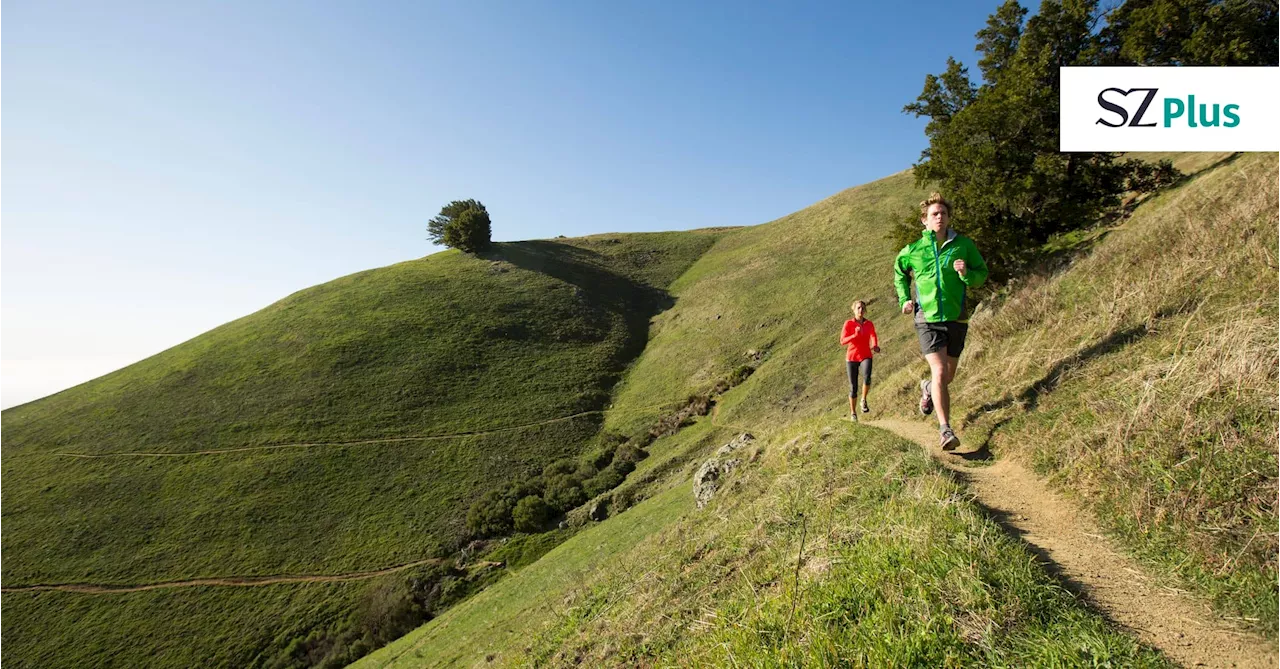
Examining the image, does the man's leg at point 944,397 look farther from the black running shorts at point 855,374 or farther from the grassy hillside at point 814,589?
the black running shorts at point 855,374

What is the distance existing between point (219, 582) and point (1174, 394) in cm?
3876

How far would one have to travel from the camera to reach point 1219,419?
4.96m

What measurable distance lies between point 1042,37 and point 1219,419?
78.0ft

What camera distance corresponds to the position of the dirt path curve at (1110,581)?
341 centimetres

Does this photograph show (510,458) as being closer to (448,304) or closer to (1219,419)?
(448,304)

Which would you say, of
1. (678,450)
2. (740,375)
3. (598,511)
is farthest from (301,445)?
(740,375)

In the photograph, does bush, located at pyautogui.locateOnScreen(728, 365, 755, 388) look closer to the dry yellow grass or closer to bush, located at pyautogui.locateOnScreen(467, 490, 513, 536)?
bush, located at pyautogui.locateOnScreen(467, 490, 513, 536)

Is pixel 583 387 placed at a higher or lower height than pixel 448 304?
lower

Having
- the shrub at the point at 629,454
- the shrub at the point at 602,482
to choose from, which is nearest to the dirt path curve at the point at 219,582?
the shrub at the point at 602,482

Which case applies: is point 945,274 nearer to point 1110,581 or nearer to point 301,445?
point 1110,581

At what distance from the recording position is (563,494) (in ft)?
107

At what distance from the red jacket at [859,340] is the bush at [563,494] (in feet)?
74.6

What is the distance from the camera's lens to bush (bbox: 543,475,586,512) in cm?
3203

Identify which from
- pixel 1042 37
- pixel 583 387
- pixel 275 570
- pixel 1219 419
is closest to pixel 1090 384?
pixel 1219 419
